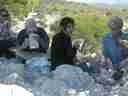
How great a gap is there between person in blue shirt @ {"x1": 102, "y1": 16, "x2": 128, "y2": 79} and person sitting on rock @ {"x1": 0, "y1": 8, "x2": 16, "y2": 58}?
1146mm

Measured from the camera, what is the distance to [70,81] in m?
4.31

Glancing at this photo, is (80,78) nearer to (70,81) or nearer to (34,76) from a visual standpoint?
(70,81)

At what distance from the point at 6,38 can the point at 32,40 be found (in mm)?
444

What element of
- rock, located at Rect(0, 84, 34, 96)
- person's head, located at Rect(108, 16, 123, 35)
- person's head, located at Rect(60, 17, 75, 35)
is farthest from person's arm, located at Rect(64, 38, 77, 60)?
rock, located at Rect(0, 84, 34, 96)

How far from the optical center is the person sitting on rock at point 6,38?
524 centimetres

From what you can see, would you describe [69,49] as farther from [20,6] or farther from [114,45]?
[20,6]

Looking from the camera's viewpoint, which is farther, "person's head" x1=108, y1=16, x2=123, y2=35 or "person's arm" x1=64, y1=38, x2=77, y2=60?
"person's head" x1=108, y1=16, x2=123, y2=35

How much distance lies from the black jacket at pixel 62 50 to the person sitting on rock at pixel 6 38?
1.98 feet

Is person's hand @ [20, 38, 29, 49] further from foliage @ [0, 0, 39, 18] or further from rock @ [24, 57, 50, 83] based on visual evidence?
foliage @ [0, 0, 39, 18]

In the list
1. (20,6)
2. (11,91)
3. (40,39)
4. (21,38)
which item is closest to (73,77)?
(40,39)

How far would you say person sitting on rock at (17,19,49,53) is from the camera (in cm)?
512

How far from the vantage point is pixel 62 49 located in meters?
5.00

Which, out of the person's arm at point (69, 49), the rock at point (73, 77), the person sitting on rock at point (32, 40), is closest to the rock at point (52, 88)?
the rock at point (73, 77)

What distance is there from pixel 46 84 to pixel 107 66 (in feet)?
3.41
